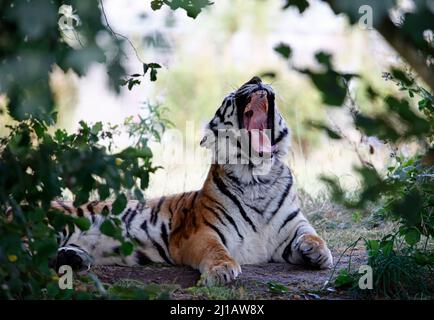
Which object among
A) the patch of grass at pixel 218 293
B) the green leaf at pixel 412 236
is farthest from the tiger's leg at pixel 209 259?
the green leaf at pixel 412 236

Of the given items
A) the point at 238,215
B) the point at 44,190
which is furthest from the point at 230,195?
the point at 44,190

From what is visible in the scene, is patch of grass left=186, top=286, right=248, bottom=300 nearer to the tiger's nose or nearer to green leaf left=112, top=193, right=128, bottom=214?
green leaf left=112, top=193, right=128, bottom=214

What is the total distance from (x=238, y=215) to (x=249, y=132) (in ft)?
2.01

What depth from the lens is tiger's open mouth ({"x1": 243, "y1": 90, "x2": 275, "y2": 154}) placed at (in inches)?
201

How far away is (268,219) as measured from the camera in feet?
16.7

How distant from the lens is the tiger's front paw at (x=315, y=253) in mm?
4641

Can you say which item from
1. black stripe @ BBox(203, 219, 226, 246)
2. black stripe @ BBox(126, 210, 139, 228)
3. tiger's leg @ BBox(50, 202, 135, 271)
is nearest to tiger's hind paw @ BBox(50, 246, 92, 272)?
tiger's leg @ BBox(50, 202, 135, 271)

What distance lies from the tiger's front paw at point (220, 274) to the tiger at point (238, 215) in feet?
1.52

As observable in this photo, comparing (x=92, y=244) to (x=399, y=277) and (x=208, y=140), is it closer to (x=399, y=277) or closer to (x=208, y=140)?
(x=208, y=140)

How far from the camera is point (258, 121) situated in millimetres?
5238

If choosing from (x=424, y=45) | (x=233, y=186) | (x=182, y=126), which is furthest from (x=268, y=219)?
(x=182, y=126)

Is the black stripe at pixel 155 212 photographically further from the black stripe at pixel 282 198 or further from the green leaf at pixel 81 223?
the green leaf at pixel 81 223

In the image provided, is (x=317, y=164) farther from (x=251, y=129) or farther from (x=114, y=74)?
(x=114, y=74)
